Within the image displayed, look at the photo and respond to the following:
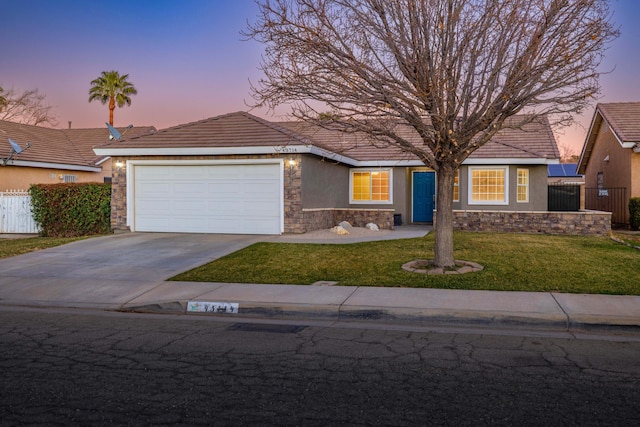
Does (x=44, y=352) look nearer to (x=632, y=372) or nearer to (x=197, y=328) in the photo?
(x=197, y=328)

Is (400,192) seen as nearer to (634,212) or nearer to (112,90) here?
(634,212)

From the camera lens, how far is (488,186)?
21938 mm

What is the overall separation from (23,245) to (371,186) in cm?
1329

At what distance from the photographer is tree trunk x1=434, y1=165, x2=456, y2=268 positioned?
10.9 metres

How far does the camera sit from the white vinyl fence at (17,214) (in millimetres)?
19875

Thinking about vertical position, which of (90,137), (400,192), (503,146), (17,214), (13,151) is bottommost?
(17,214)

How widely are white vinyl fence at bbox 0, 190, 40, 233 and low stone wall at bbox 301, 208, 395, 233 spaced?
10354 mm

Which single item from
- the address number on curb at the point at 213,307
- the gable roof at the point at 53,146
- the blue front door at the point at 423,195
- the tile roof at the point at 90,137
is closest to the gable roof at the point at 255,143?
the blue front door at the point at 423,195

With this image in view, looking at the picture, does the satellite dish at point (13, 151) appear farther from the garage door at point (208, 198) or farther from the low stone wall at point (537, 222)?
the low stone wall at point (537, 222)

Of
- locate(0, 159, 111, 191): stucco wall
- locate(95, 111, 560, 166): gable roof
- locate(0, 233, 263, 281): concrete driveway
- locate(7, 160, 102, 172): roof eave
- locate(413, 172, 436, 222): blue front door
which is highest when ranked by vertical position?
locate(95, 111, 560, 166): gable roof

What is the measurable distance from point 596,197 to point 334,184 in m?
14.3

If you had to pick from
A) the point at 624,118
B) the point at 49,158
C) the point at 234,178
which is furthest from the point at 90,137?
the point at 624,118

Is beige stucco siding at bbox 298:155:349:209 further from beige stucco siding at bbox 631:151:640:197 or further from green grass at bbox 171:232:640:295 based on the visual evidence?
beige stucco siding at bbox 631:151:640:197

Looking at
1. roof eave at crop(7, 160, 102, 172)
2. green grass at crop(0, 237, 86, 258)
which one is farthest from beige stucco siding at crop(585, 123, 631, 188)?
roof eave at crop(7, 160, 102, 172)
